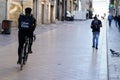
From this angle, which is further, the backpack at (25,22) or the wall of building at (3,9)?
the wall of building at (3,9)

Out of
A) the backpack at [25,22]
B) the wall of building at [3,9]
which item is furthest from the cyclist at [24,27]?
the wall of building at [3,9]

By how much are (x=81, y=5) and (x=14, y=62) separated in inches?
4872

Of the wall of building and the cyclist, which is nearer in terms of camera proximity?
the cyclist

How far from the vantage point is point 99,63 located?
14.4 meters

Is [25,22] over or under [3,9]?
under

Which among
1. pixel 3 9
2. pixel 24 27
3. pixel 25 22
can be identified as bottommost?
pixel 24 27

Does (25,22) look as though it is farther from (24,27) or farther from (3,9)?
(3,9)

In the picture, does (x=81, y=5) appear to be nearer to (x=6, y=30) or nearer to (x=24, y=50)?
(x=6, y=30)

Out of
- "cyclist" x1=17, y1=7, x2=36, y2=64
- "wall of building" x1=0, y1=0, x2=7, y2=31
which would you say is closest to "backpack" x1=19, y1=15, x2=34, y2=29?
"cyclist" x1=17, y1=7, x2=36, y2=64

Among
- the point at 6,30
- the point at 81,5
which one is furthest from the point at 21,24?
the point at 81,5

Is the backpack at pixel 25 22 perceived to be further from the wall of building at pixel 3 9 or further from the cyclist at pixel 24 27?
the wall of building at pixel 3 9

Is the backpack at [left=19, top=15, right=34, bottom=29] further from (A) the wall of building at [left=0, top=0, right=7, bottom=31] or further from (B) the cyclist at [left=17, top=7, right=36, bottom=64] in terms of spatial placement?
(A) the wall of building at [left=0, top=0, right=7, bottom=31]

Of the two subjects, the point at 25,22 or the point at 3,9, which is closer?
the point at 25,22

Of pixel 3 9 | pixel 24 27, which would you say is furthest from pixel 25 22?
pixel 3 9
